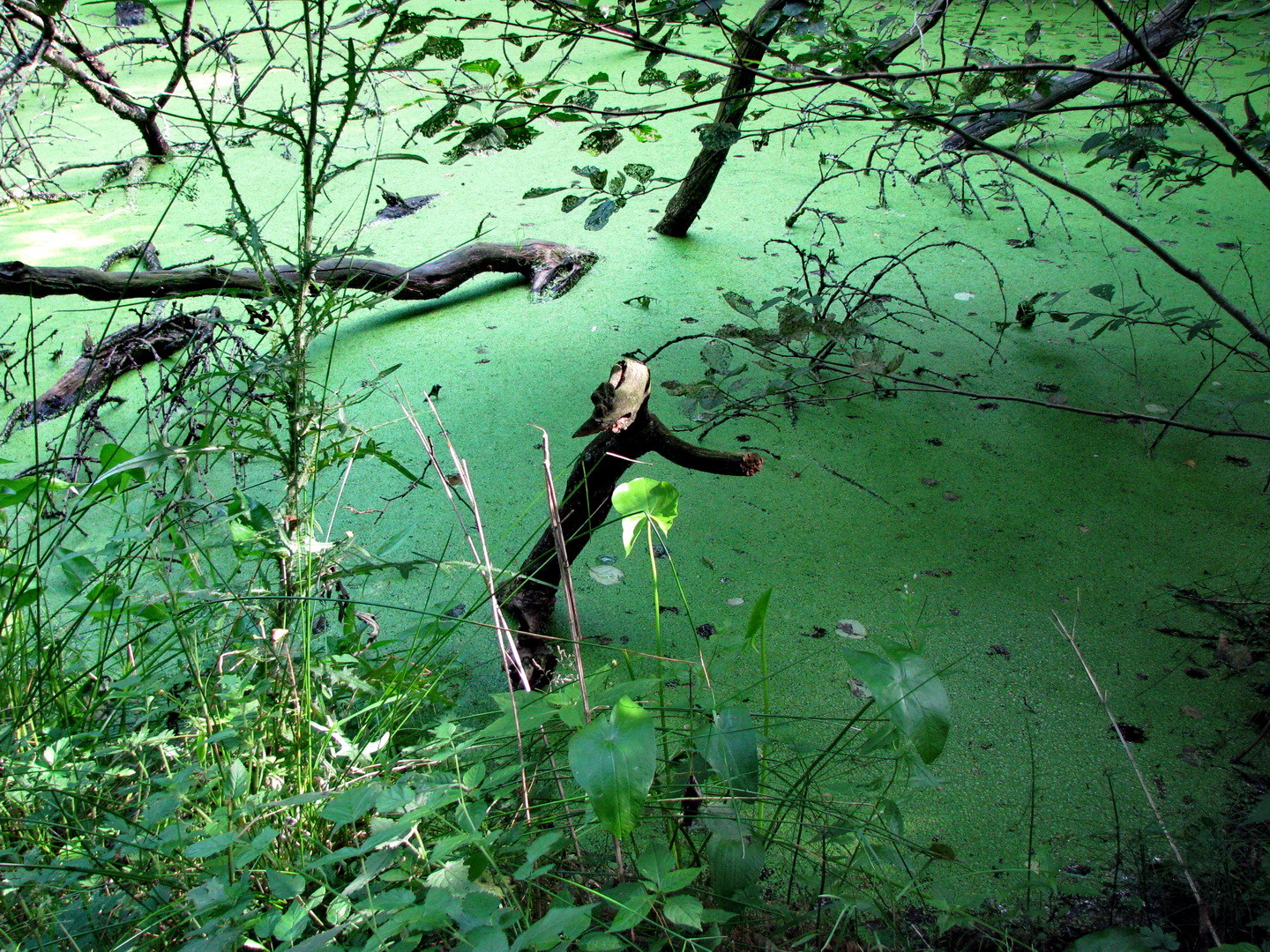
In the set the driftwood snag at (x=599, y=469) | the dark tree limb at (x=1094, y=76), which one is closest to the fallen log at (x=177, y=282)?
the driftwood snag at (x=599, y=469)

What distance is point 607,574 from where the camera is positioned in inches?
66.6

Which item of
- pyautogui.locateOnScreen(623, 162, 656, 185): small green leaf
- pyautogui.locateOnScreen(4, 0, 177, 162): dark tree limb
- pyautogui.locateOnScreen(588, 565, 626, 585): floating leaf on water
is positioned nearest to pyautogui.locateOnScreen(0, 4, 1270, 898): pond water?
pyautogui.locateOnScreen(588, 565, 626, 585): floating leaf on water

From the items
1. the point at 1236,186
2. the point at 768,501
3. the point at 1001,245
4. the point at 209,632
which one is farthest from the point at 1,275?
the point at 1236,186

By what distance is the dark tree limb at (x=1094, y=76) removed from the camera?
1636 mm

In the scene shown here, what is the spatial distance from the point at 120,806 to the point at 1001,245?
2.70m

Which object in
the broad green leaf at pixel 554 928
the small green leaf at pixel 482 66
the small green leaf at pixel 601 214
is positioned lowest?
the broad green leaf at pixel 554 928

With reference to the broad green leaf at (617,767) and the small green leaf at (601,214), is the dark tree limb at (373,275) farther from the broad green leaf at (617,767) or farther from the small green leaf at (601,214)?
the broad green leaf at (617,767)

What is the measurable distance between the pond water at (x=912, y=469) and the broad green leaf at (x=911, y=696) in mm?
189

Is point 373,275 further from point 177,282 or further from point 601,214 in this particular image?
point 601,214

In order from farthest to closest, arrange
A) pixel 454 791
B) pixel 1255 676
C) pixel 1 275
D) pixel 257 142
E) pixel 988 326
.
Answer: pixel 257 142
pixel 988 326
pixel 1 275
pixel 1255 676
pixel 454 791

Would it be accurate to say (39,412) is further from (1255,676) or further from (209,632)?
(1255,676)

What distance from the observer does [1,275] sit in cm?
219

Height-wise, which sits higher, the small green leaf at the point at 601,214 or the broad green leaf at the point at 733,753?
the small green leaf at the point at 601,214

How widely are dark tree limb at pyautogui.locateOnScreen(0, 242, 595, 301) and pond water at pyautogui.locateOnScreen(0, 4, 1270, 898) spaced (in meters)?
0.08
